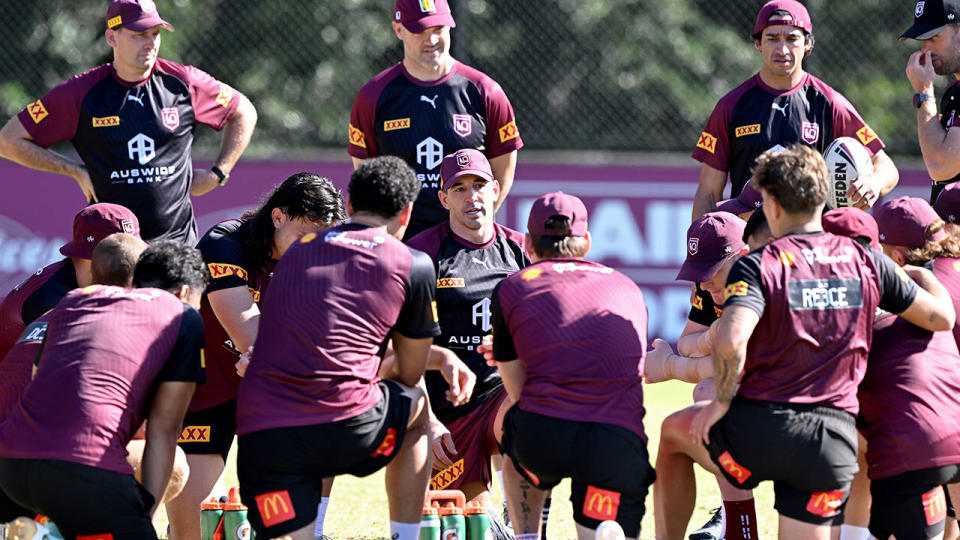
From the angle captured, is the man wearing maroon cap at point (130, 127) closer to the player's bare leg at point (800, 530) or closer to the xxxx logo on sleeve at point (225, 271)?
the xxxx logo on sleeve at point (225, 271)

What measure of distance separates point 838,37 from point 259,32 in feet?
22.3

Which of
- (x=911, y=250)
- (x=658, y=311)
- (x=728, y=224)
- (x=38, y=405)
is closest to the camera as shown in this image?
(x=38, y=405)

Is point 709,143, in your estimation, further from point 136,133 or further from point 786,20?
point 136,133

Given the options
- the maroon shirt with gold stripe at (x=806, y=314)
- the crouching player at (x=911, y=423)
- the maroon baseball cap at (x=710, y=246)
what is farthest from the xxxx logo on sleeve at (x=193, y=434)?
the crouching player at (x=911, y=423)

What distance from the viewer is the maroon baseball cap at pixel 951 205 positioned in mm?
5723

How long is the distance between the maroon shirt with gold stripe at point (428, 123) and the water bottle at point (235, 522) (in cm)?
210

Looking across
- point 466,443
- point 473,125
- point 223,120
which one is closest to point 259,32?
point 223,120

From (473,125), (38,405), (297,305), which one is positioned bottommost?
(38,405)

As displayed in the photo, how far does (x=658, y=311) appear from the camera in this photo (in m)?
12.5

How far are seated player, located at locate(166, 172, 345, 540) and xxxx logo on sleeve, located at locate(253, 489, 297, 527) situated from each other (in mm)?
1273

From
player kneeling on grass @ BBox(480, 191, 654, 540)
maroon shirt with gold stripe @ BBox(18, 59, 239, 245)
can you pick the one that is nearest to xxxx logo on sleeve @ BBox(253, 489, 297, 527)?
player kneeling on grass @ BBox(480, 191, 654, 540)

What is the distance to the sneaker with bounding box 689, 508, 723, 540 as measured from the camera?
6344mm

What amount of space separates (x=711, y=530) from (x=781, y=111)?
2410 mm

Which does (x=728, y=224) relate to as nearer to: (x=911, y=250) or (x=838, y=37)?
(x=911, y=250)
